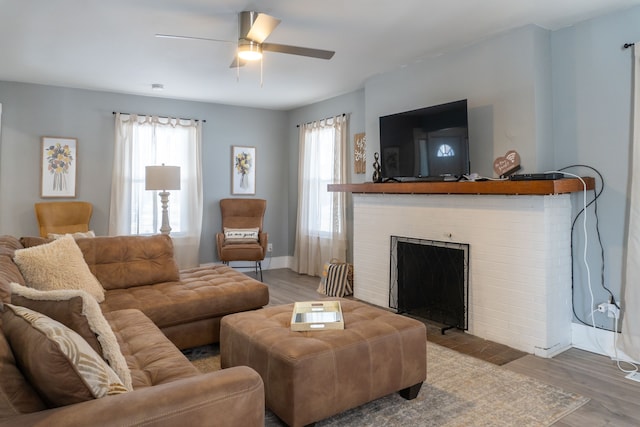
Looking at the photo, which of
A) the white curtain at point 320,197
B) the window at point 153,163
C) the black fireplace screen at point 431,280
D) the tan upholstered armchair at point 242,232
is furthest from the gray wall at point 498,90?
the window at point 153,163

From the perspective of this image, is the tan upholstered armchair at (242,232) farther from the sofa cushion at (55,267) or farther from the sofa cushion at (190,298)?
the sofa cushion at (55,267)

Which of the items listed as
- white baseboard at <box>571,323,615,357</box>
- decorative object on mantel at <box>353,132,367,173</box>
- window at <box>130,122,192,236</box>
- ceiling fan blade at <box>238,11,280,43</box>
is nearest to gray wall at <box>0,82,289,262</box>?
window at <box>130,122,192,236</box>

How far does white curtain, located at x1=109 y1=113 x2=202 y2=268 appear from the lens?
204 inches

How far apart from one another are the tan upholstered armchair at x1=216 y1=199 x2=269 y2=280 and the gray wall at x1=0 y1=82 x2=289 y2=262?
0.98 ft

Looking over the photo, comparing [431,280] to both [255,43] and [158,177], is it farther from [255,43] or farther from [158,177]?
[158,177]

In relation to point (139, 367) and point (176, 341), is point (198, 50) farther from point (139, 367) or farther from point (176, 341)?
point (139, 367)

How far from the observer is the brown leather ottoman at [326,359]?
6.09 feet

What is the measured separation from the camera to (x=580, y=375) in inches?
103

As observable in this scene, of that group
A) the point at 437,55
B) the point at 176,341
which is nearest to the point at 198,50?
the point at 437,55

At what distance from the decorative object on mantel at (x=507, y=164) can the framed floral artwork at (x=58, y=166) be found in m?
4.67

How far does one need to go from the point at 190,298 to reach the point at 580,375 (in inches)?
102

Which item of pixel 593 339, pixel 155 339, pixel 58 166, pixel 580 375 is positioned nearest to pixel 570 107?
pixel 593 339

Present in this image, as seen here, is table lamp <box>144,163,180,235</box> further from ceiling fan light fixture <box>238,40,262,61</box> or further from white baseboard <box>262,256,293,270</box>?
white baseboard <box>262,256,293,270</box>

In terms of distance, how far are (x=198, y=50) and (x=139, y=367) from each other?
2829 millimetres
